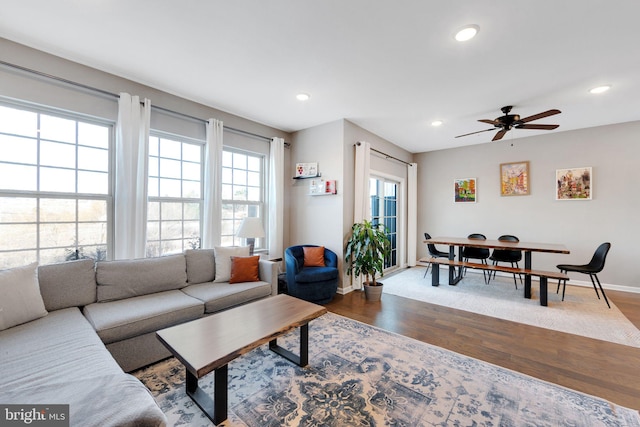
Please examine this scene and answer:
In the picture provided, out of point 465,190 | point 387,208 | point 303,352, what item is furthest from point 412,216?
point 303,352

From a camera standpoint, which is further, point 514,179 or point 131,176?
point 514,179

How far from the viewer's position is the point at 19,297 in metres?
1.85

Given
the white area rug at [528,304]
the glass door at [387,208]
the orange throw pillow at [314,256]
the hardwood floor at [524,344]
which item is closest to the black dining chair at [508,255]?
the white area rug at [528,304]

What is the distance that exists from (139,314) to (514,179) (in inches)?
248

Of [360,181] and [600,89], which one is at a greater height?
[600,89]

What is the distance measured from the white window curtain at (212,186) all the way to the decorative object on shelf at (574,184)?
232 inches

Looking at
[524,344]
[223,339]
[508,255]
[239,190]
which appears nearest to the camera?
[223,339]

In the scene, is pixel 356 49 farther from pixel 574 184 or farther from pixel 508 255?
pixel 574 184

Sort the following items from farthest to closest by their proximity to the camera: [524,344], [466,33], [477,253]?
1. [477,253]
2. [524,344]
3. [466,33]

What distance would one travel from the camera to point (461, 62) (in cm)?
250

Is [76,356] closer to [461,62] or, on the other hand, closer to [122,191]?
[122,191]

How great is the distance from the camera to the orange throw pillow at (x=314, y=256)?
397 cm

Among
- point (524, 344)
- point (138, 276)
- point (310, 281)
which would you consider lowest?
point (524, 344)

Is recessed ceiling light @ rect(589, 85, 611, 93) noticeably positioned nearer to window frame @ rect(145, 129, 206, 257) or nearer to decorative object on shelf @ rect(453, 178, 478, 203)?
decorative object on shelf @ rect(453, 178, 478, 203)
